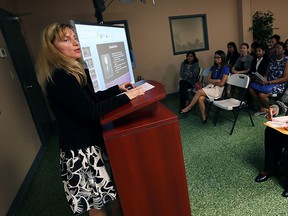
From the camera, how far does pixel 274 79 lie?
128 inches

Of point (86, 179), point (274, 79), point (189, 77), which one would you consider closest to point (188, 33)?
point (189, 77)

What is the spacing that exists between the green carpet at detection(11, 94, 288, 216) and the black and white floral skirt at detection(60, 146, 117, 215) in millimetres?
882

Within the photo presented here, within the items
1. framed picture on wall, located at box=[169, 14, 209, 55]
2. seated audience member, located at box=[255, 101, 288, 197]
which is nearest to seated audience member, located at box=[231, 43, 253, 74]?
framed picture on wall, located at box=[169, 14, 209, 55]

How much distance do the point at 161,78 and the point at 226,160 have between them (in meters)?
3.22

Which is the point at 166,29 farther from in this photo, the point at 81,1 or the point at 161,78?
the point at 81,1

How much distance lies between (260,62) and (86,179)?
373 cm

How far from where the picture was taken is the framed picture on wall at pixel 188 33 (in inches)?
196

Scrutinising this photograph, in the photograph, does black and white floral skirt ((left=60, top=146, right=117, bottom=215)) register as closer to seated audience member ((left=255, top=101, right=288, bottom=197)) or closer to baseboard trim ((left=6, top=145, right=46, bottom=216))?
baseboard trim ((left=6, top=145, right=46, bottom=216))

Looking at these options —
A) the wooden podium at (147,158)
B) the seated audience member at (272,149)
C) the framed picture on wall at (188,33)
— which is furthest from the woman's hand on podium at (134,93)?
the framed picture on wall at (188,33)

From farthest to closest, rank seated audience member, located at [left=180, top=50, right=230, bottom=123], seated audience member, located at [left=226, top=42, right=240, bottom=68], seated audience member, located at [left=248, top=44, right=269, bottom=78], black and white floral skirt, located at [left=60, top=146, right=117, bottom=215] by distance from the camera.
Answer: seated audience member, located at [left=226, top=42, right=240, bottom=68], seated audience member, located at [left=248, top=44, right=269, bottom=78], seated audience member, located at [left=180, top=50, right=230, bottom=123], black and white floral skirt, located at [left=60, top=146, right=117, bottom=215]

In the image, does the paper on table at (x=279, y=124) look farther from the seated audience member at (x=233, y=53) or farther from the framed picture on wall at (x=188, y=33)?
the framed picture on wall at (x=188, y=33)

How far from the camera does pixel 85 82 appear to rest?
1.07 m

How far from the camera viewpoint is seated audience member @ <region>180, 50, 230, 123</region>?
341 cm

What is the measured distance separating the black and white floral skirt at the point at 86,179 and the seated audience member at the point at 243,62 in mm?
3830
